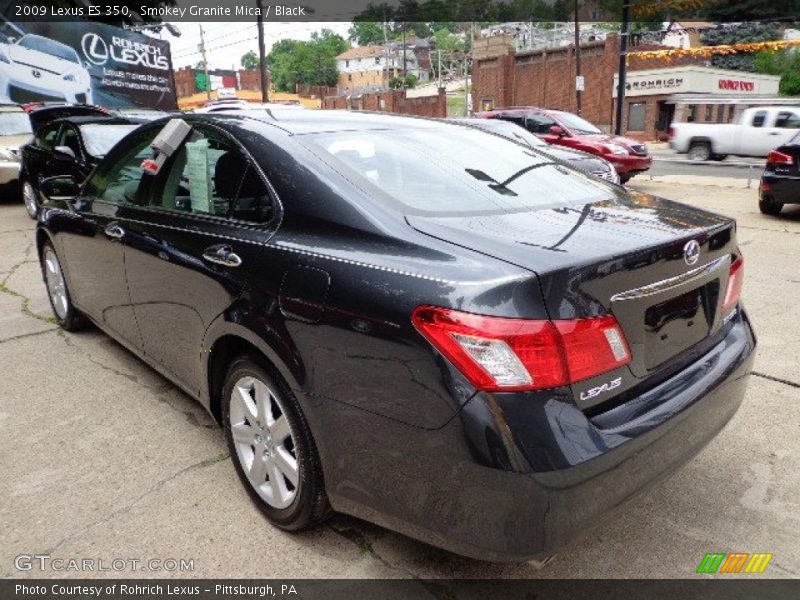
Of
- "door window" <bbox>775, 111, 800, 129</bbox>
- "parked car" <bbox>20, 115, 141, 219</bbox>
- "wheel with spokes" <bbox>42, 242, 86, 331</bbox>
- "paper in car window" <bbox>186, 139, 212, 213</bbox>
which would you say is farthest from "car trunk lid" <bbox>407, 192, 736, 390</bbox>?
"door window" <bbox>775, 111, 800, 129</bbox>

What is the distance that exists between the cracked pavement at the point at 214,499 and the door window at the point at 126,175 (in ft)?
3.58

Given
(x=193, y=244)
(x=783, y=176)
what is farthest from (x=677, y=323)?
(x=783, y=176)

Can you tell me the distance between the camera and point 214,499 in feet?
8.54

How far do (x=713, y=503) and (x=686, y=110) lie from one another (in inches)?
1492

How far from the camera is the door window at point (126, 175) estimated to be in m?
3.18

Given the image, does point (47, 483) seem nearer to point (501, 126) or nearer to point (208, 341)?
point (208, 341)

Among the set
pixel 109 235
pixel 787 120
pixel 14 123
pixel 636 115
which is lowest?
pixel 109 235

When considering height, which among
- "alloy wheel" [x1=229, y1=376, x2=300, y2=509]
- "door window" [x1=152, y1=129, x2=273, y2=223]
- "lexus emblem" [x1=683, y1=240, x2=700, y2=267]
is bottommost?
"alloy wheel" [x1=229, y1=376, x2=300, y2=509]

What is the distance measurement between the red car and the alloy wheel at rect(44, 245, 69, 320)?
1084 cm

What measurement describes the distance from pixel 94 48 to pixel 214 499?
2408 cm

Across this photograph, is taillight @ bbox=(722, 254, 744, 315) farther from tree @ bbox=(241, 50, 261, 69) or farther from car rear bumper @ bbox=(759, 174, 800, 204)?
tree @ bbox=(241, 50, 261, 69)

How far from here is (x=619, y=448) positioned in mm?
1725

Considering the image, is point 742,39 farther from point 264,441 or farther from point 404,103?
point 264,441

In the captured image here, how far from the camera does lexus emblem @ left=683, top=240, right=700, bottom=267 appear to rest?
1.99 metres
